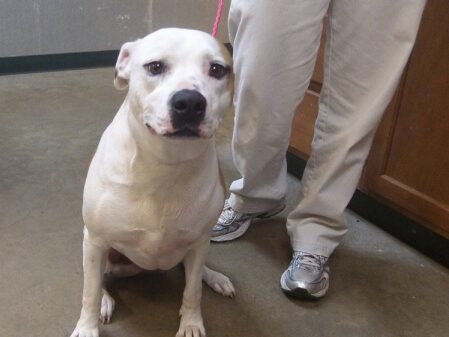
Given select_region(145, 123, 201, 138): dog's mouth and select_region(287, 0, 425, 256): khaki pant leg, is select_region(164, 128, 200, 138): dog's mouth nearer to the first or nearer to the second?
select_region(145, 123, 201, 138): dog's mouth

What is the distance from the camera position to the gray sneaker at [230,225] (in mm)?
1560

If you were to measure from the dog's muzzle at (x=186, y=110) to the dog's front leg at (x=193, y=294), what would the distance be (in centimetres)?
32

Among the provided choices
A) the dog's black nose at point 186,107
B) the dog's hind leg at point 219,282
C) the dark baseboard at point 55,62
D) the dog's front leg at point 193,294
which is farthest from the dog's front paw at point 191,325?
the dark baseboard at point 55,62

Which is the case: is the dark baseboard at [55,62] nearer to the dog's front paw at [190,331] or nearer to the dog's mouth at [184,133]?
the dog's front paw at [190,331]

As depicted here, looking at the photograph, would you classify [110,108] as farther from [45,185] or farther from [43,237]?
[43,237]

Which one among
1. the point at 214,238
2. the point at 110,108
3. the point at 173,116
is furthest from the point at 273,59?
the point at 110,108

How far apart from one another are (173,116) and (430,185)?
915mm

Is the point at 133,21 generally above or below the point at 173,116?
below

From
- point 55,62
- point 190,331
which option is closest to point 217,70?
point 190,331

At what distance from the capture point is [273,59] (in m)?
1.23

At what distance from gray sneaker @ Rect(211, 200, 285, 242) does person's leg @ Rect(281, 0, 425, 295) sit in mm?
165

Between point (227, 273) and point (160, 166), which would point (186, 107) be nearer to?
point (160, 166)

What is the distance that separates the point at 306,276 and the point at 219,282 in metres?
0.22

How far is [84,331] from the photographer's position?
112 centimetres
